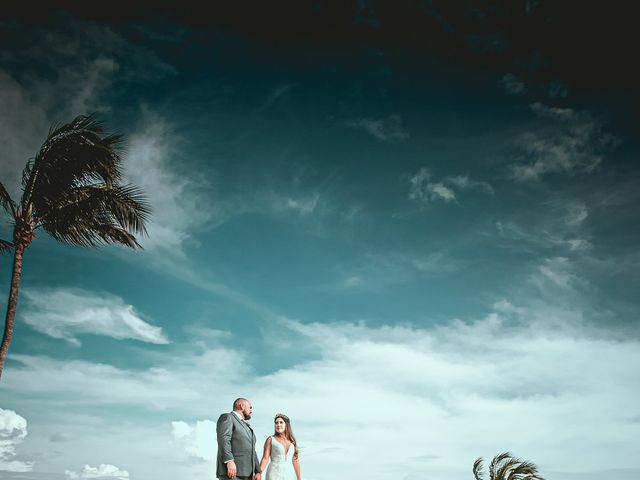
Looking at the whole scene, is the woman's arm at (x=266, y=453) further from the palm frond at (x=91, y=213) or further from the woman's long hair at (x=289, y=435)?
the palm frond at (x=91, y=213)

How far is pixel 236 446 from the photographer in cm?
755

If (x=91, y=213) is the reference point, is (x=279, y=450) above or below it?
below

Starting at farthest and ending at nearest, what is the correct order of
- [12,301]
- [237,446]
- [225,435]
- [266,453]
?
[12,301] → [266,453] → [237,446] → [225,435]

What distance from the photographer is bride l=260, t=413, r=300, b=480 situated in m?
9.01

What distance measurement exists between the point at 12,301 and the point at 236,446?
9.56m

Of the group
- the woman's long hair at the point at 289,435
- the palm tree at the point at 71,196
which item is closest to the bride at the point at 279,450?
the woman's long hair at the point at 289,435

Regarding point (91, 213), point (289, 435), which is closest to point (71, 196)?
point (91, 213)

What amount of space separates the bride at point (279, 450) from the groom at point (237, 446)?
1302 millimetres

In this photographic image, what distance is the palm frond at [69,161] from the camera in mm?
13844

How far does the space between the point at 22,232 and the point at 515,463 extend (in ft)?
68.4

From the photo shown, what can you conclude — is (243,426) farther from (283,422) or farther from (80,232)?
(80,232)

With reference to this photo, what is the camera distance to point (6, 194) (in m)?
13.6

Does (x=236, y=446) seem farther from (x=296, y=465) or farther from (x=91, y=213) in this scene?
(x=91, y=213)

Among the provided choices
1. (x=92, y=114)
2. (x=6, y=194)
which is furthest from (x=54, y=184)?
(x=92, y=114)
